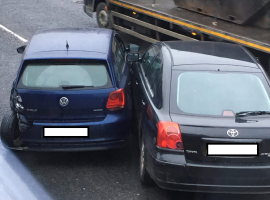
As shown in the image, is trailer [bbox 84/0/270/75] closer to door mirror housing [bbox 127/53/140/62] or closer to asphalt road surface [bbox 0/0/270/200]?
door mirror housing [bbox 127/53/140/62]

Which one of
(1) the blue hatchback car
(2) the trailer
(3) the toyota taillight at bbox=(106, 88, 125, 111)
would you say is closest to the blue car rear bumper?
(1) the blue hatchback car

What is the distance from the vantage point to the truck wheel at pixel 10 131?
19.3ft

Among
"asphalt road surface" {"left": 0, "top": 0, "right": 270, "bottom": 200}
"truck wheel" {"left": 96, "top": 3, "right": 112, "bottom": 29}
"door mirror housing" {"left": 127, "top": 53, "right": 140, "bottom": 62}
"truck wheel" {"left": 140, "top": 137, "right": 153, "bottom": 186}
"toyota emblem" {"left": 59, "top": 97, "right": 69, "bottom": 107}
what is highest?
"door mirror housing" {"left": 127, "top": 53, "right": 140, "bottom": 62}

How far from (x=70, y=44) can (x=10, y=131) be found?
1.41 meters

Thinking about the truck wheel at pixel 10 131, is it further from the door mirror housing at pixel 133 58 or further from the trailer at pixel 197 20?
the trailer at pixel 197 20

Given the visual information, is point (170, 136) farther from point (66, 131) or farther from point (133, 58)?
point (133, 58)

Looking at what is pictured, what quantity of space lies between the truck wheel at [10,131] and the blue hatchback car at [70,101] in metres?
0.44

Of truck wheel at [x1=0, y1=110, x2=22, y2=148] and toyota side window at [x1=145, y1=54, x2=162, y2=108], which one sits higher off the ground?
toyota side window at [x1=145, y1=54, x2=162, y2=108]

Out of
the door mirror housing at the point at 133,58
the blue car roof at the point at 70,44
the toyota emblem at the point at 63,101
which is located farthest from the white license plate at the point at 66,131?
the door mirror housing at the point at 133,58

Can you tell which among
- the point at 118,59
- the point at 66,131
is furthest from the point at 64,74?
the point at 118,59

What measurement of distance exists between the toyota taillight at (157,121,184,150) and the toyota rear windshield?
191 millimetres

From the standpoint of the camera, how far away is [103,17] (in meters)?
12.2

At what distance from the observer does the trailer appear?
7.77m

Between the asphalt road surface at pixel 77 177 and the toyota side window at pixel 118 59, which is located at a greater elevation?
the toyota side window at pixel 118 59
